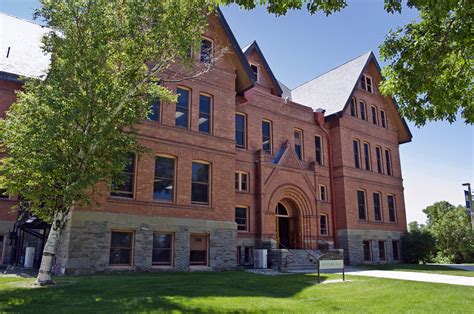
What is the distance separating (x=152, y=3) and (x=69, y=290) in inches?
361

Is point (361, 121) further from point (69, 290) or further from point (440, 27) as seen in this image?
point (69, 290)

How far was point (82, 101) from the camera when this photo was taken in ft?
35.6

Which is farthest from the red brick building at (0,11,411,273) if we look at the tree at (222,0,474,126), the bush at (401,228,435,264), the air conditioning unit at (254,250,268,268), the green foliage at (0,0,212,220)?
the tree at (222,0,474,126)

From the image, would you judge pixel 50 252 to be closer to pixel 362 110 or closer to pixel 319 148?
pixel 319 148

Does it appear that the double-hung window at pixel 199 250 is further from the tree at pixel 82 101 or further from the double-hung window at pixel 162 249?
the tree at pixel 82 101

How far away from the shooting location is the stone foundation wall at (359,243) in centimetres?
2411

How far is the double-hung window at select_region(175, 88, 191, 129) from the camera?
720 inches

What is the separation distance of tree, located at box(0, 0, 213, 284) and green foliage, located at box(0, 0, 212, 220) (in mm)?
29

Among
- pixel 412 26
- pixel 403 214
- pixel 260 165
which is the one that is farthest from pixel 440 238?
pixel 412 26

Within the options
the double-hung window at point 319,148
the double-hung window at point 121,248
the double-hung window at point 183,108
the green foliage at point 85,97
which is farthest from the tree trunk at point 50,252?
the double-hung window at point 319,148

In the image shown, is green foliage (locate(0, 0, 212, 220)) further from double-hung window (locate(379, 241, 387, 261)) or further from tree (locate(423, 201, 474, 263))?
tree (locate(423, 201, 474, 263))

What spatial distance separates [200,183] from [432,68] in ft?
39.8

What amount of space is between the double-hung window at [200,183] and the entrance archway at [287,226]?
21.0 feet

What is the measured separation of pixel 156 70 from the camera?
1291 cm
